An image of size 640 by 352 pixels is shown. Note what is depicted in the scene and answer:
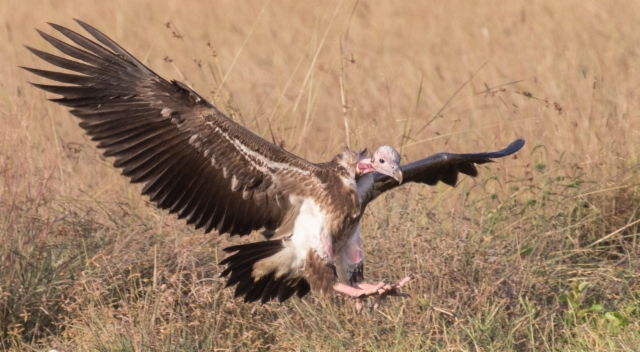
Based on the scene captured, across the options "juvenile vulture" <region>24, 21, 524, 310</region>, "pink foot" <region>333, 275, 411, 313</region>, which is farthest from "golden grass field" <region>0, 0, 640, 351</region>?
"juvenile vulture" <region>24, 21, 524, 310</region>

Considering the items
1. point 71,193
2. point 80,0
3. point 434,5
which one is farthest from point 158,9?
point 71,193

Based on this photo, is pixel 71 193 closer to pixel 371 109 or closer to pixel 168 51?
pixel 371 109

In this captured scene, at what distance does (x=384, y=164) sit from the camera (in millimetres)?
5863

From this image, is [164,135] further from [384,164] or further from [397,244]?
[397,244]

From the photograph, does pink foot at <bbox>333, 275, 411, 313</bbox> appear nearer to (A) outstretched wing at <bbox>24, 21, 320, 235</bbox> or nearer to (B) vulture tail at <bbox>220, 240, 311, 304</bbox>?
(B) vulture tail at <bbox>220, 240, 311, 304</bbox>

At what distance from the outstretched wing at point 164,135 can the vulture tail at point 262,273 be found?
316mm

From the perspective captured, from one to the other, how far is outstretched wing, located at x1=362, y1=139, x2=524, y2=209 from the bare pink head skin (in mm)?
258

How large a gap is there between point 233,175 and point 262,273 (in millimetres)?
517

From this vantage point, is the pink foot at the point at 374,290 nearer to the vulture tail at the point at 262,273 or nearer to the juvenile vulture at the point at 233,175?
the juvenile vulture at the point at 233,175

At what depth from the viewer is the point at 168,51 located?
11844 millimetres

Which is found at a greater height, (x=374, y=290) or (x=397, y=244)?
(x=397, y=244)

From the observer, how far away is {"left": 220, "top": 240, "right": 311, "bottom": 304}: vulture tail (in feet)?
19.3

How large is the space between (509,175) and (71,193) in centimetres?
292

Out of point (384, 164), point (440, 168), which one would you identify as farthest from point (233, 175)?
point (440, 168)
